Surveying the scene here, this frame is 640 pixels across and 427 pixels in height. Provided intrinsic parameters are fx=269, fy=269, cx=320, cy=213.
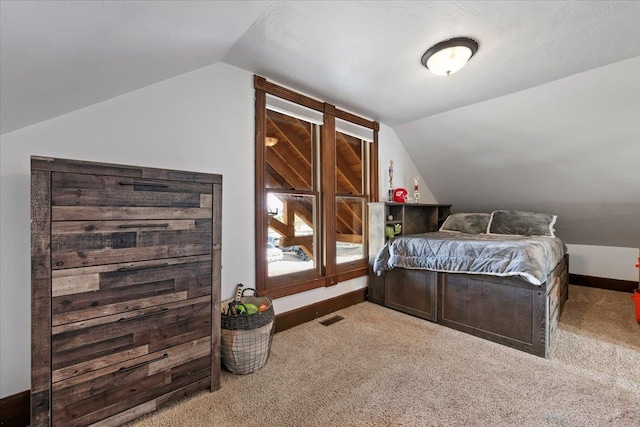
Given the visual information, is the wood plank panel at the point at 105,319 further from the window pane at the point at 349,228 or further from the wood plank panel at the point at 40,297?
the window pane at the point at 349,228

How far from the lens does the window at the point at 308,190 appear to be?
7.54ft

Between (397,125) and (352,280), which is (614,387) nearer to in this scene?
(352,280)

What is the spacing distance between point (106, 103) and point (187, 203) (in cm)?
77

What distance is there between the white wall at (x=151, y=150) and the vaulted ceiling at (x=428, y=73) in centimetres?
11

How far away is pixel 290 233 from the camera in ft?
8.84

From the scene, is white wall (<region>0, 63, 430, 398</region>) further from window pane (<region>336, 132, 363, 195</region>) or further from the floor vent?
window pane (<region>336, 132, 363, 195</region>)

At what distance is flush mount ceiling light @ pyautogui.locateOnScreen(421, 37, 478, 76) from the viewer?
1.74 metres

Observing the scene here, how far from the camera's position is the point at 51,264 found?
115cm

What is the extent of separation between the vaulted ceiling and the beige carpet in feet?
5.29

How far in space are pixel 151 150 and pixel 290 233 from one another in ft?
4.54

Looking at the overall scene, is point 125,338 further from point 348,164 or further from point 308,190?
point 348,164

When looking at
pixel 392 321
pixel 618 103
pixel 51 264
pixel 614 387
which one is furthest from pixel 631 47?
pixel 51 264

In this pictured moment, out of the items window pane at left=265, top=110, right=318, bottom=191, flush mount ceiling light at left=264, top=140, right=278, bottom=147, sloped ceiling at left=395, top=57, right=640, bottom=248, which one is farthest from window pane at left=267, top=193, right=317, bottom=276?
sloped ceiling at left=395, top=57, right=640, bottom=248

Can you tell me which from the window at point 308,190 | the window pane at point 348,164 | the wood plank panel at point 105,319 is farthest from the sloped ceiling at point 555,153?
the wood plank panel at point 105,319
